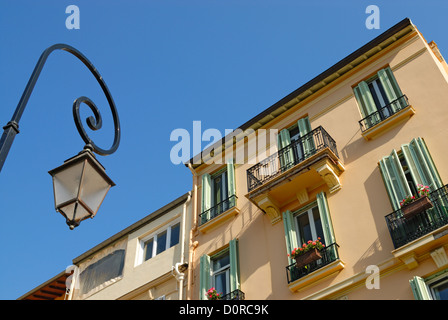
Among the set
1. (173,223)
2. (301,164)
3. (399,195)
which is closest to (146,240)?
(173,223)

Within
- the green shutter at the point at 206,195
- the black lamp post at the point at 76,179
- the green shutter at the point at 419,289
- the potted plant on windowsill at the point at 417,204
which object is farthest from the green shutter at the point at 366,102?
the black lamp post at the point at 76,179

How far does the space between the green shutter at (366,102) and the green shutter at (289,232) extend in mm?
3688

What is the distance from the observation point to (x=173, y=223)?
63.8 ft

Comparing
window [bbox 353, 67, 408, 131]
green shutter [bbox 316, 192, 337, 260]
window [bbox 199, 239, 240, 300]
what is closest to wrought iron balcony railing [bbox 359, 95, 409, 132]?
window [bbox 353, 67, 408, 131]

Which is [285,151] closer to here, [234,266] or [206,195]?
[206,195]

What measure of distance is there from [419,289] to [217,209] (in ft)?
27.4

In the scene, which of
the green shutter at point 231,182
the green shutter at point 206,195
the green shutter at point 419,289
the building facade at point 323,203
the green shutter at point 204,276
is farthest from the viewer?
the green shutter at point 206,195

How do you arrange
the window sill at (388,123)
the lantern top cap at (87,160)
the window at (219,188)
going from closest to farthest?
the lantern top cap at (87,160)
the window sill at (388,123)
the window at (219,188)

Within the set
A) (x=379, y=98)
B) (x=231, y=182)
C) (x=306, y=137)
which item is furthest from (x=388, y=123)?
(x=231, y=182)

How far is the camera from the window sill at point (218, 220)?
17047 millimetres

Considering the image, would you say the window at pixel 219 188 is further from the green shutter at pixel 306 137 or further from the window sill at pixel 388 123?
the window sill at pixel 388 123

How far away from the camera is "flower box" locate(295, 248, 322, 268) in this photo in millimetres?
13234

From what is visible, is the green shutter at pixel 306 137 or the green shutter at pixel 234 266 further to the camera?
the green shutter at pixel 306 137

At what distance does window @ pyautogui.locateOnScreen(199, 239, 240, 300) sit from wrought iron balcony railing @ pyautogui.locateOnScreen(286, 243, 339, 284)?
198 centimetres
